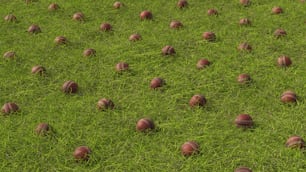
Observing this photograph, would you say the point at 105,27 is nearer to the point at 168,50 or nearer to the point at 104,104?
the point at 168,50

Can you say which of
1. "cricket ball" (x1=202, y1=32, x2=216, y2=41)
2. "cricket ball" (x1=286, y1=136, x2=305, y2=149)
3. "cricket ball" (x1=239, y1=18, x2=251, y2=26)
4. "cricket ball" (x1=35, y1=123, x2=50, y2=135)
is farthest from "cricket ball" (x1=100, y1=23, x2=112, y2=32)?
"cricket ball" (x1=286, y1=136, x2=305, y2=149)

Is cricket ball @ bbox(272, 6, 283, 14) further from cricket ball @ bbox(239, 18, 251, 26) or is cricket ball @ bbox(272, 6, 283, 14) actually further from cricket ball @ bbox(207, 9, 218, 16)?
cricket ball @ bbox(207, 9, 218, 16)

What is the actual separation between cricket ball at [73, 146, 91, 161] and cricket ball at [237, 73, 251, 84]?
1.89 metres

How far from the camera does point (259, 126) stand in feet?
15.3

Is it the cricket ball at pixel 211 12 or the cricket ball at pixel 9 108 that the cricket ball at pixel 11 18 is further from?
the cricket ball at pixel 211 12

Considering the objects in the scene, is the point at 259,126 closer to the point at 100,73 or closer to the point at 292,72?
the point at 292,72

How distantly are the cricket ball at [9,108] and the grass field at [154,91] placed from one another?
0.19ft

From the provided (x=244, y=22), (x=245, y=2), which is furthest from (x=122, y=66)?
(x=245, y=2)

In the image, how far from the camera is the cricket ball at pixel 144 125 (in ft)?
15.1

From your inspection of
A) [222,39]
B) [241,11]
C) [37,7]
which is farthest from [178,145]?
[37,7]

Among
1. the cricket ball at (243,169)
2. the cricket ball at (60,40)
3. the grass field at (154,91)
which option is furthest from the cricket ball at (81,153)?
the cricket ball at (60,40)

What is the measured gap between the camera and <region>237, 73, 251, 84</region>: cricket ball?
5254 millimetres

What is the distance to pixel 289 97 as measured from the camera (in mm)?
4918

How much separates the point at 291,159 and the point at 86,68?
Result: 2.65m
